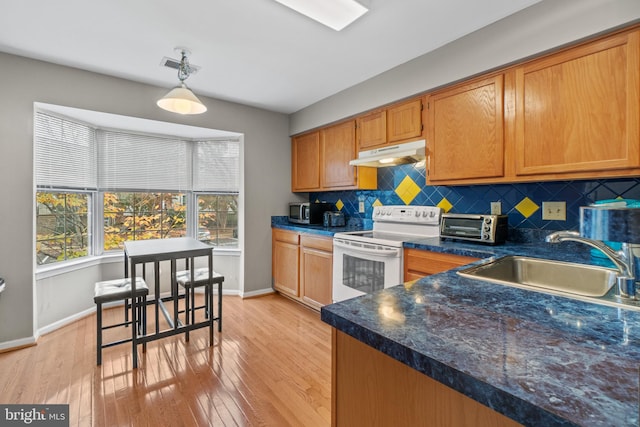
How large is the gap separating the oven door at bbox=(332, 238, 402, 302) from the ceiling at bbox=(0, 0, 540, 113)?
1.56 meters

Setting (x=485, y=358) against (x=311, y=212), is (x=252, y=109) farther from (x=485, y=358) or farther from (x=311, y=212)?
(x=485, y=358)

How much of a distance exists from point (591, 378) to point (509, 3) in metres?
2.12

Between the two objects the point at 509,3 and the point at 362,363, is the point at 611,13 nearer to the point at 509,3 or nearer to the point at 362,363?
the point at 509,3

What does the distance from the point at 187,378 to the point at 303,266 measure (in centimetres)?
161

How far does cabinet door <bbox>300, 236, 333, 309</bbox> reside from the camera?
304 cm

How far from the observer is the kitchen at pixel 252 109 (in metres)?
1.74

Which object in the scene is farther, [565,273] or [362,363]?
[565,273]

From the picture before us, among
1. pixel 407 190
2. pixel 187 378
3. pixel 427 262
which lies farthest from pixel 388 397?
pixel 407 190

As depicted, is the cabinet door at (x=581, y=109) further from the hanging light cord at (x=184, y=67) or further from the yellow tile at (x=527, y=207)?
the hanging light cord at (x=184, y=67)

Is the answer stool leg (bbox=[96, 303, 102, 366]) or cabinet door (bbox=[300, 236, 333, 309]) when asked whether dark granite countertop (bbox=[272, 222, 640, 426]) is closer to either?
cabinet door (bbox=[300, 236, 333, 309])

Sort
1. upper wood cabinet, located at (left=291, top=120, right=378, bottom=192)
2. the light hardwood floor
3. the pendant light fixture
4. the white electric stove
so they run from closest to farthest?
the light hardwood floor < the pendant light fixture < the white electric stove < upper wood cabinet, located at (left=291, top=120, right=378, bottom=192)

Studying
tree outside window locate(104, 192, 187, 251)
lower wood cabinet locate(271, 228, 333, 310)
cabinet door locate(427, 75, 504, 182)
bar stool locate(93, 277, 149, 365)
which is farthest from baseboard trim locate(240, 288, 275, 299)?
cabinet door locate(427, 75, 504, 182)

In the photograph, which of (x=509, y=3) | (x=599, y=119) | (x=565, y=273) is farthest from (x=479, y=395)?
(x=509, y=3)

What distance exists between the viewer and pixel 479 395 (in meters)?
0.50
